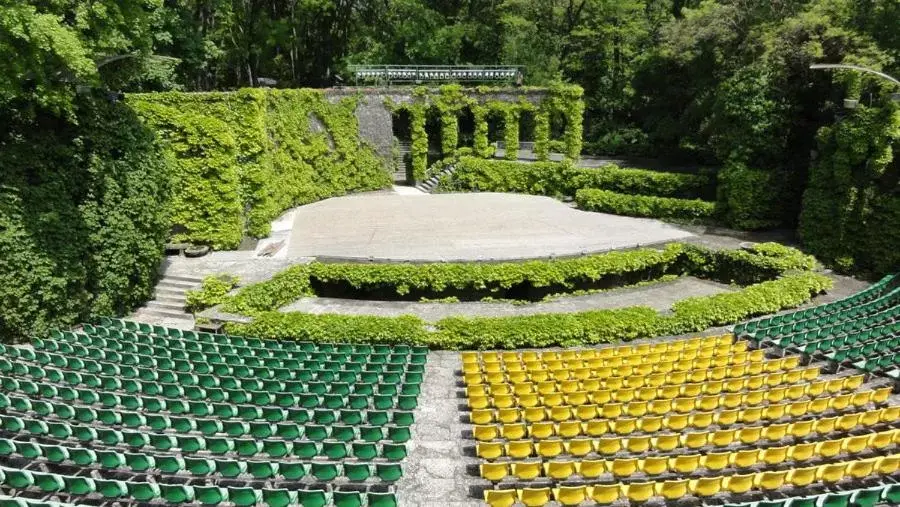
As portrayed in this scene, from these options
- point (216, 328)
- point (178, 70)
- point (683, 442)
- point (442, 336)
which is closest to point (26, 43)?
point (216, 328)

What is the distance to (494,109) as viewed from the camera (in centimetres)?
4062

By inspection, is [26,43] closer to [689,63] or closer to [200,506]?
[200,506]

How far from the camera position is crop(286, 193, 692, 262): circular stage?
79.8 ft

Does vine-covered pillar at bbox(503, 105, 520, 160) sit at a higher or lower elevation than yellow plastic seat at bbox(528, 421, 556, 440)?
higher

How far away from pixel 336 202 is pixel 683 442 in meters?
28.1

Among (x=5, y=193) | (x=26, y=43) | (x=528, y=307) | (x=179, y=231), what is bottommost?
(x=528, y=307)

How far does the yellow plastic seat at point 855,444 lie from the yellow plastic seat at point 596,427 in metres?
4.03

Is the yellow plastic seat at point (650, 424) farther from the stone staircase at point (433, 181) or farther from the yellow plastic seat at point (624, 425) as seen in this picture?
the stone staircase at point (433, 181)

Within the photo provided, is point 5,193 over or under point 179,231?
over

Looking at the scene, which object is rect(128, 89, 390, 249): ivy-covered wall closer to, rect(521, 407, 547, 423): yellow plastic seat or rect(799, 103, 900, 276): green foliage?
rect(521, 407, 547, 423): yellow plastic seat

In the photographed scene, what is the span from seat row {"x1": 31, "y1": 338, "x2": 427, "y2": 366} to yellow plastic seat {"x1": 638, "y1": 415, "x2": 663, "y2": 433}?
606cm

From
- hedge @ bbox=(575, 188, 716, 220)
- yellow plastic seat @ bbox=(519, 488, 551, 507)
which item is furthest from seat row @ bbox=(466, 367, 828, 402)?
hedge @ bbox=(575, 188, 716, 220)

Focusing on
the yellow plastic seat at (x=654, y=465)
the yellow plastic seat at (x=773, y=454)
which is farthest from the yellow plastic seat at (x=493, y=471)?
the yellow plastic seat at (x=773, y=454)

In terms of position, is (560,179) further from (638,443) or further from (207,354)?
(638,443)
